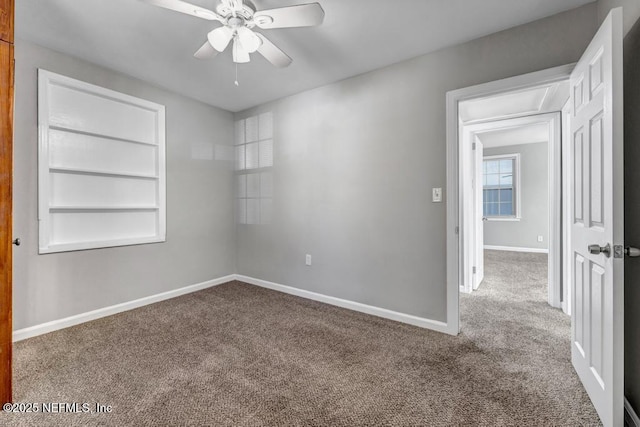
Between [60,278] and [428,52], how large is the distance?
386 cm

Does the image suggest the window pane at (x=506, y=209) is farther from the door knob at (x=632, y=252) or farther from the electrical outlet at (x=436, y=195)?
the door knob at (x=632, y=252)

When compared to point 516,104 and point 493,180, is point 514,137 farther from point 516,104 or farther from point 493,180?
point 516,104

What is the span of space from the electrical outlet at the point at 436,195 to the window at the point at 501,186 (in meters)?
5.68

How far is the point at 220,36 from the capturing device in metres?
1.81

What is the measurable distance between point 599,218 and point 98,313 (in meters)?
3.97

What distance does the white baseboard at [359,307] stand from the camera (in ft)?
8.31

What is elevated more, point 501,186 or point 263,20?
point 263,20

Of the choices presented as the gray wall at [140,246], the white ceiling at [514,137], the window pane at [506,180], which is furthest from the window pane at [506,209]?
the gray wall at [140,246]

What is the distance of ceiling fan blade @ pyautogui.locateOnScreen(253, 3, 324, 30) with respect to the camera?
158 centimetres

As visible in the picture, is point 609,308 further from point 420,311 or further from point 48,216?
point 48,216

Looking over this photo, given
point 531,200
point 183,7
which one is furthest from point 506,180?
point 183,7

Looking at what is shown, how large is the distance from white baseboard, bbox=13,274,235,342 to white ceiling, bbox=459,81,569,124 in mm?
3852

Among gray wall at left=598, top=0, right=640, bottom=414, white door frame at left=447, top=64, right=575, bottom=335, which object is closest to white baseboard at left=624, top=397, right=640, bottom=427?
gray wall at left=598, top=0, right=640, bottom=414

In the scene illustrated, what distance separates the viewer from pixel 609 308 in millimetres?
1350
